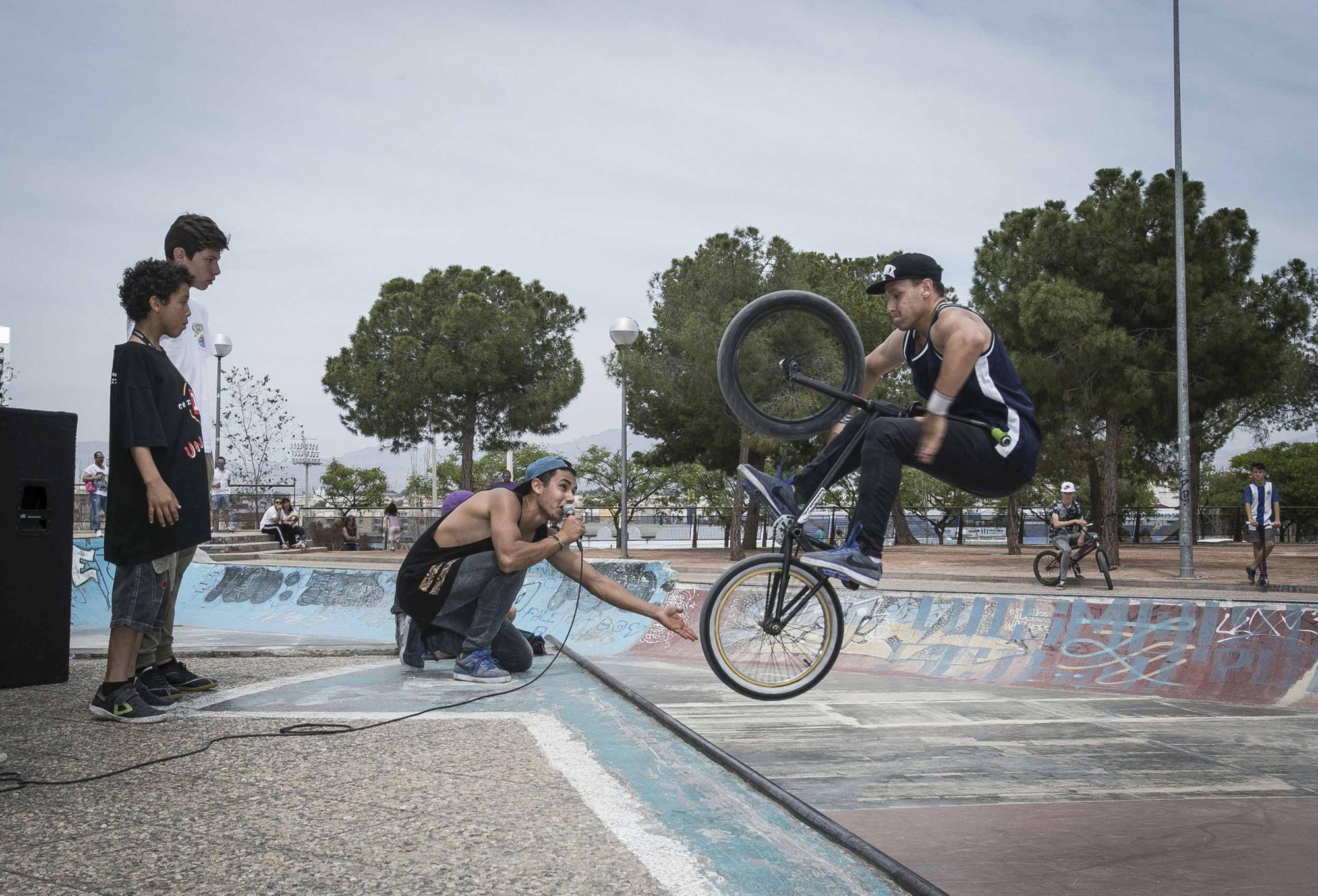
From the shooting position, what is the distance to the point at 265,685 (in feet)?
24.8

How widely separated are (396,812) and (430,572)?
374 centimetres

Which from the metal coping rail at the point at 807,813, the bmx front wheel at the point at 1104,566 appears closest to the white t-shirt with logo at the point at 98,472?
the metal coping rail at the point at 807,813

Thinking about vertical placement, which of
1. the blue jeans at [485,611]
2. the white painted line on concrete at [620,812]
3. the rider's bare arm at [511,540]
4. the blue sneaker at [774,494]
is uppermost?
the blue sneaker at [774,494]

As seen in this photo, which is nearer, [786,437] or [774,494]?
[774,494]

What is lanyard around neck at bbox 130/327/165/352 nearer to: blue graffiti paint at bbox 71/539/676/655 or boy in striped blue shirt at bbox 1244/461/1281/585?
blue graffiti paint at bbox 71/539/676/655

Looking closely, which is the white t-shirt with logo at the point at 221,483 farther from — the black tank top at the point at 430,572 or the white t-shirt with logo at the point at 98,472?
the black tank top at the point at 430,572

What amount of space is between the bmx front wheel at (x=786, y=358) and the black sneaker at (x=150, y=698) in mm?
4052

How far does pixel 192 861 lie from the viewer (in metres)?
3.40

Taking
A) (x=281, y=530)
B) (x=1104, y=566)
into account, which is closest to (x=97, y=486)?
(x=281, y=530)

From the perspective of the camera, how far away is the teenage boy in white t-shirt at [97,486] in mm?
22156

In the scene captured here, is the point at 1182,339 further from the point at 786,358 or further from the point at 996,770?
the point at 786,358

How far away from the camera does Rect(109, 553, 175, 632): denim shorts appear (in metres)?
5.74

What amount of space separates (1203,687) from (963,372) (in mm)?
6672

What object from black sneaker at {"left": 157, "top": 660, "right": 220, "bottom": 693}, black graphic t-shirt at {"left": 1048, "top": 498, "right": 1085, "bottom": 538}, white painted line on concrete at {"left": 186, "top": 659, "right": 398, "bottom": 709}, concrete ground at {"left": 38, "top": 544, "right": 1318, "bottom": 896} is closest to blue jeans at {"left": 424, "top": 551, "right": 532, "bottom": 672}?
concrete ground at {"left": 38, "top": 544, "right": 1318, "bottom": 896}
